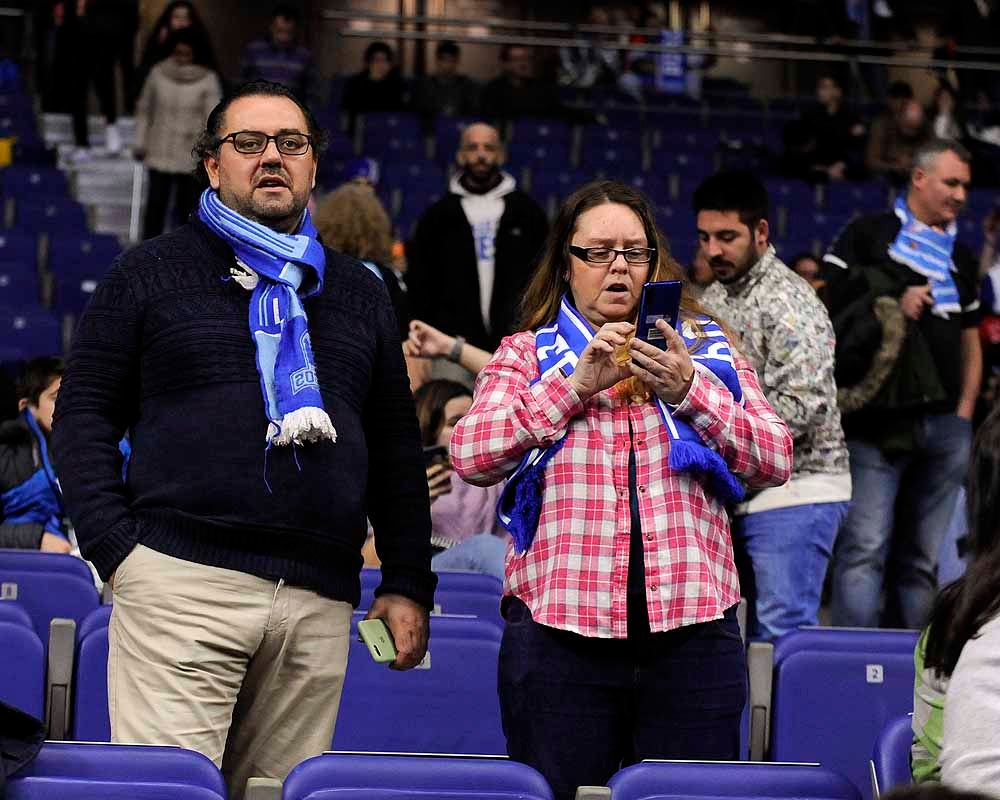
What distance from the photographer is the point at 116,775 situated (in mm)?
2148

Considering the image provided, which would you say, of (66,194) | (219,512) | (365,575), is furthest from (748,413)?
(66,194)

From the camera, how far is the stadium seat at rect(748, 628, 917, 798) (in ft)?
11.0

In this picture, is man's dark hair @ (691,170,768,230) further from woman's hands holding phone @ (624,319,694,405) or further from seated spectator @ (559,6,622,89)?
seated spectator @ (559,6,622,89)

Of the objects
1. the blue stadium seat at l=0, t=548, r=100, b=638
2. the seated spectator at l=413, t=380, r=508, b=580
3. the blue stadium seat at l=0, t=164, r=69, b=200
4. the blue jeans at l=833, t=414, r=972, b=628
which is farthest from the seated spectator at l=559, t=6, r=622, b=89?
the blue stadium seat at l=0, t=548, r=100, b=638

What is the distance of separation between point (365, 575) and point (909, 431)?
4.80 feet

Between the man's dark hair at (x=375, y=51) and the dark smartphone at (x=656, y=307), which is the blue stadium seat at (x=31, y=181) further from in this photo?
the dark smartphone at (x=656, y=307)

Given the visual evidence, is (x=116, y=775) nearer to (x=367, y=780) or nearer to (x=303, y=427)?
(x=367, y=780)

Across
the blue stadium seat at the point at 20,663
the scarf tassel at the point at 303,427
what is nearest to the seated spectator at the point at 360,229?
the blue stadium seat at the point at 20,663

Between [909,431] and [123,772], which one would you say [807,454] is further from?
[123,772]

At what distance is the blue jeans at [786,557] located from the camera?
3.65m

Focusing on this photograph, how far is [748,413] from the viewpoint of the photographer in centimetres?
271

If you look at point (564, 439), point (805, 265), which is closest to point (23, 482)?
point (564, 439)

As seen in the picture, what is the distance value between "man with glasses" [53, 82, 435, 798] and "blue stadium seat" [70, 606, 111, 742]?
68cm

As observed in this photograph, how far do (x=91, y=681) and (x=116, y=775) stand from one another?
1.12m
